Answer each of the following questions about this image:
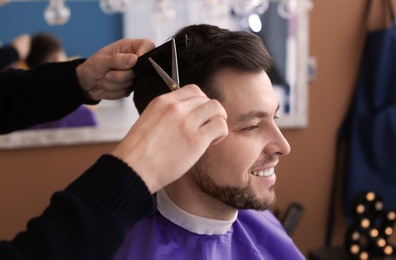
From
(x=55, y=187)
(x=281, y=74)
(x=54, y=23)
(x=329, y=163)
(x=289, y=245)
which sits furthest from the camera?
(x=329, y=163)

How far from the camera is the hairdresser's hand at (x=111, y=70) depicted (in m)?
1.19

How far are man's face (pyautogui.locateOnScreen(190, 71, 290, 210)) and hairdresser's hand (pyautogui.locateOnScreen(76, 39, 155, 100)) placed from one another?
255 mm

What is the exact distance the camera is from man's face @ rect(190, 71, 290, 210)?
1.27 metres

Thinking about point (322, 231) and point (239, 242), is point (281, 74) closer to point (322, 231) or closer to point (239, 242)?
point (322, 231)

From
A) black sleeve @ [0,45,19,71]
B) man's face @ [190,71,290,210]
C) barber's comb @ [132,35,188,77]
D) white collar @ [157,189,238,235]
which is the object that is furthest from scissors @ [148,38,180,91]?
black sleeve @ [0,45,19,71]

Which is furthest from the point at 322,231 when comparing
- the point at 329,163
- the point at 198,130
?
the point at 198,130

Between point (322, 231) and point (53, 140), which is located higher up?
point (53, 140)

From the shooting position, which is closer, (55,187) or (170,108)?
(170,108)

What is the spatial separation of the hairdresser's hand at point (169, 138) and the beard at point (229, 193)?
0.57 meters

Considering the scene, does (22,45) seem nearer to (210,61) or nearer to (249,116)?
(210,61)

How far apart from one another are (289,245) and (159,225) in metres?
0.47

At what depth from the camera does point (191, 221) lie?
1.35 metres

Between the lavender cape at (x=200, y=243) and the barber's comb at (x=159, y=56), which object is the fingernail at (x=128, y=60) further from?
the lavender cape at (x=200, y=243)

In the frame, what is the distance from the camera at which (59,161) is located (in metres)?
2.11
